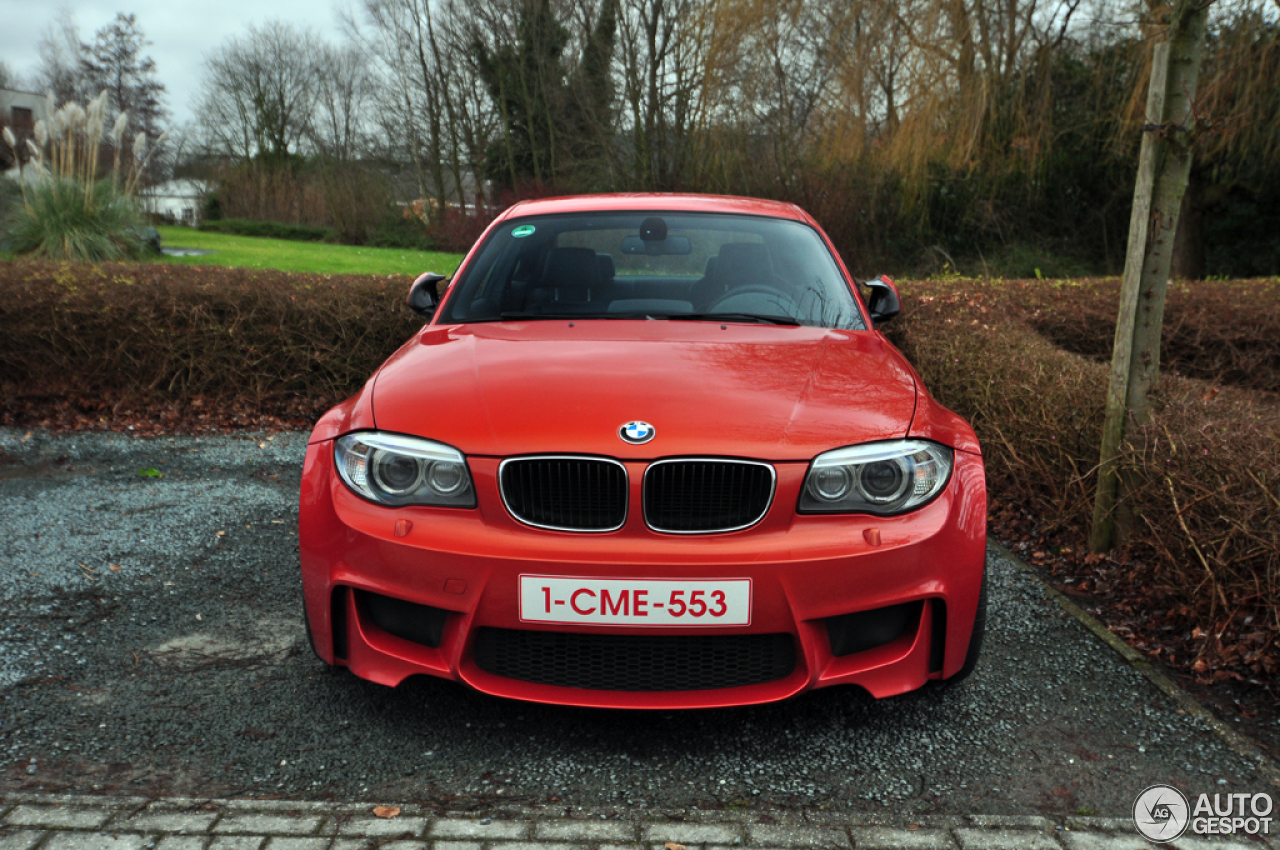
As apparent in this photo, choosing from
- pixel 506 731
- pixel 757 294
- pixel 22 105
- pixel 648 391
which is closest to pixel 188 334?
pixel 757 294

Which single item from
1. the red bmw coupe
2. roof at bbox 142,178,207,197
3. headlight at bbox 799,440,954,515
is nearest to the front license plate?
the red bmw coupe

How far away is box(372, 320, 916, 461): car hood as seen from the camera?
2.44 m

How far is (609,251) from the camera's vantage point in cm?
394

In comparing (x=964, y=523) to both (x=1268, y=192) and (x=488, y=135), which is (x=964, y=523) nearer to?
(x=1268, y=192)

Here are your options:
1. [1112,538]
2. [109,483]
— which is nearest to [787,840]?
[1112,538]

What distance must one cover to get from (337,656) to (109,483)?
3544 mm


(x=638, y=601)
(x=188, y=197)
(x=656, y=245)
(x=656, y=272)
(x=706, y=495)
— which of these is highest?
(x=188, y=197)

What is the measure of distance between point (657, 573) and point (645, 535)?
0.37ft

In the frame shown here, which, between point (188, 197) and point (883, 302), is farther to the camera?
point (188, 197)

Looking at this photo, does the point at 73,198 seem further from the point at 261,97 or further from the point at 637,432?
the point at 261,97

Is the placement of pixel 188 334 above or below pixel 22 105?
below

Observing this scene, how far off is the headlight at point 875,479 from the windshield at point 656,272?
1.05 metres

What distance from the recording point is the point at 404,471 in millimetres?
2516

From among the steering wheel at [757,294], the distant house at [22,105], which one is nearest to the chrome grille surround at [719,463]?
the steering wheel at [757,294]
